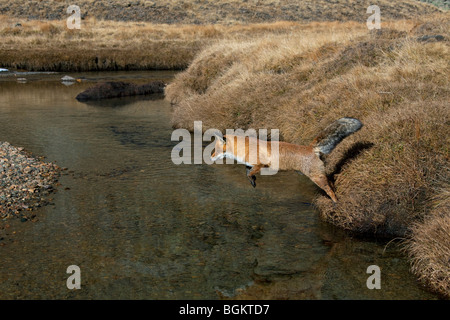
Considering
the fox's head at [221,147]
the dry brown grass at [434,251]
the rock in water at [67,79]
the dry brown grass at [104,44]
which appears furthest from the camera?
the dry brown grass at [104,44]

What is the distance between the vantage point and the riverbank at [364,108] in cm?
764

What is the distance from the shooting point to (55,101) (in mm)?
22422

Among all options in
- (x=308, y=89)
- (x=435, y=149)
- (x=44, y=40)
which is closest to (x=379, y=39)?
(x=308, y=89)

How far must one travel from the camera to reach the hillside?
6316cm

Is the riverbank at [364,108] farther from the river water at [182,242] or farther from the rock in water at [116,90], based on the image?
the rock in water at [116,90]

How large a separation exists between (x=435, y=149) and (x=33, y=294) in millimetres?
6443

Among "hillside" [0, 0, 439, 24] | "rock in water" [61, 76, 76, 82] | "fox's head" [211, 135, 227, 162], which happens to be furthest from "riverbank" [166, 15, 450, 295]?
"hillside" [0, 0, 439, 24]

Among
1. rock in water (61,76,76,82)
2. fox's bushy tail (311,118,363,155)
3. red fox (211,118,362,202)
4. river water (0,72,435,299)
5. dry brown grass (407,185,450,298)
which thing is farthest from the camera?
Result: rock in water (61,76,76,82)

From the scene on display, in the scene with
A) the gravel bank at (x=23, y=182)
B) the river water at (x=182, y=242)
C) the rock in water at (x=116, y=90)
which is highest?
the rock in water at (x=116, y=90)

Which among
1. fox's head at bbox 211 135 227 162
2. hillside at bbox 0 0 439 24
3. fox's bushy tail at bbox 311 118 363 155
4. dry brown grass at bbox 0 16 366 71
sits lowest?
fox's head at bbox 211 135 227 162

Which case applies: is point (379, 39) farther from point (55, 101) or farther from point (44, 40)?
point (44, 40)

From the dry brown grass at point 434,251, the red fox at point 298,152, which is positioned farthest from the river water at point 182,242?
the red fox at point 298,152

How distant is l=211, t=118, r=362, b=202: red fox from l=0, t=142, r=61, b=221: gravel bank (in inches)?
147

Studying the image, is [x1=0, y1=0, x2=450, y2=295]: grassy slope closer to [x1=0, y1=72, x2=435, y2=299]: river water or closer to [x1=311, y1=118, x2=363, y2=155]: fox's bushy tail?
[x1=0, y1=72, x2=435, y2=299]: river water
